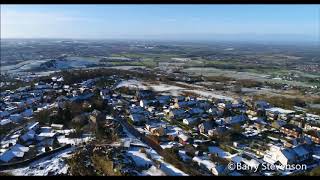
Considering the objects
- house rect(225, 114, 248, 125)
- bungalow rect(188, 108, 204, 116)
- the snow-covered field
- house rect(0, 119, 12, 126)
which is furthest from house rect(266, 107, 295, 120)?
house rect(0, 119, 12, 126)

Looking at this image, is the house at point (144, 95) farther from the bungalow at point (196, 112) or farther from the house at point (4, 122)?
the house at point (4, 122)

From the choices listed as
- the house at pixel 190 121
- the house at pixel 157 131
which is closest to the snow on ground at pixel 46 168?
the house at pixel 157 131

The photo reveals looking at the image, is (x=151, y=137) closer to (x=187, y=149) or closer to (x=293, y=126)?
(x=187, y=149)

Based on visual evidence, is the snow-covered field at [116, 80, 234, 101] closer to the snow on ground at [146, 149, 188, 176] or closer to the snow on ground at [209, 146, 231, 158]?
the snow on ground at [209, 146, 231, 158]

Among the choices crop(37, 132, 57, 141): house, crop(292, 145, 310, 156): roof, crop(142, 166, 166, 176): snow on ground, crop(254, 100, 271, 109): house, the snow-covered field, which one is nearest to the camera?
crop(142, 166, 166, 176): snow on ground

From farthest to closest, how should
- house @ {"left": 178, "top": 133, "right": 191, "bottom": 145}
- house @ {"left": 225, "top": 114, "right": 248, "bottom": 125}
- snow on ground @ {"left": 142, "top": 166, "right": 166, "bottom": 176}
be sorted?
house @ {"left": 225, "top": 114, "right": 248, "bottom": 125}
house @ {"left": 178, "top": 133, "right": 191, "bottom": 145}
snow on ground @ {"left": 142, "top": 166, "right": 166, "bottom": 176}
